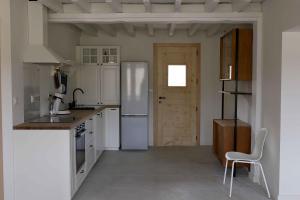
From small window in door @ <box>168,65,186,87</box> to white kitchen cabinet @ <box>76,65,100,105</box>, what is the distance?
1594 mm

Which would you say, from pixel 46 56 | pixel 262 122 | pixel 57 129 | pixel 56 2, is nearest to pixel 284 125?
pixel 262 122

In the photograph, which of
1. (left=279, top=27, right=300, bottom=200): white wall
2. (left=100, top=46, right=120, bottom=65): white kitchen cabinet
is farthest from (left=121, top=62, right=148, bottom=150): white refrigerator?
(left=279, top=27, right=300, bottom=200): white wall

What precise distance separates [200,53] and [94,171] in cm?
353

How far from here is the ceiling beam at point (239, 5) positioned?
4.09 meters

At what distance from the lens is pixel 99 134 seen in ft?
19.4

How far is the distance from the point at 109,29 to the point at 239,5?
281 cm

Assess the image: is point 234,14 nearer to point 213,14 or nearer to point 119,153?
point 213,14

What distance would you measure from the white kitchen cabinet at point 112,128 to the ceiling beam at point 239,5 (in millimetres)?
3188

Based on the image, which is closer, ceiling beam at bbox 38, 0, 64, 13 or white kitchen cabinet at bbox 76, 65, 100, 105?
ceiling beam at bbox 38, 0, 64, 13

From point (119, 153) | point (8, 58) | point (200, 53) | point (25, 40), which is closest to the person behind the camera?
point (8, 58)

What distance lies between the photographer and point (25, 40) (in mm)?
4078

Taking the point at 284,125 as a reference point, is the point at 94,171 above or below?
below

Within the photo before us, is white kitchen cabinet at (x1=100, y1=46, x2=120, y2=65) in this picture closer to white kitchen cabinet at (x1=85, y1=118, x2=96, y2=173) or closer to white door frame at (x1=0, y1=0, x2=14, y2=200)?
white kitchen cabinet at (x1=85, y1=118, x2=96, y2=173)

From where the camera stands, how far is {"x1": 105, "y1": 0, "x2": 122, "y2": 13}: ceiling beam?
408 centimetres
